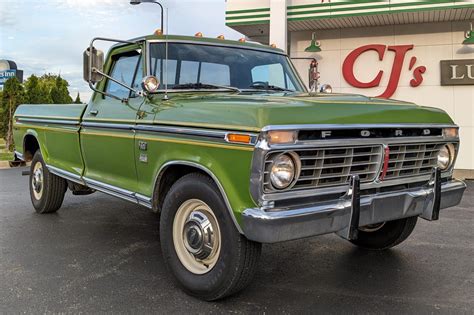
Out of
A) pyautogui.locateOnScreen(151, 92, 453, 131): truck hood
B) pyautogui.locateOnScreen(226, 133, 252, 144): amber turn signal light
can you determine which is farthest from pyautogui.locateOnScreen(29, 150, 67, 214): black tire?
pyautogui.locateOnScreen(226, 133, 252, 144): amber turn signal light

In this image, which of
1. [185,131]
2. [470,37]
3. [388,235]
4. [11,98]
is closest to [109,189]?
[185,131]

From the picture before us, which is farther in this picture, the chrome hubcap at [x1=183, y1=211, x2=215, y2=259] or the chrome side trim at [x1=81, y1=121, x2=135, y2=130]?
the chrome side trim at [x1=81, y1=121, x2=135, y2=130]

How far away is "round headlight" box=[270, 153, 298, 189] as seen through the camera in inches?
103

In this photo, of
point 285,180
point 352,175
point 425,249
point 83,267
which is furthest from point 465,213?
point 83,267

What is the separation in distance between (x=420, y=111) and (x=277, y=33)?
24.2 ft

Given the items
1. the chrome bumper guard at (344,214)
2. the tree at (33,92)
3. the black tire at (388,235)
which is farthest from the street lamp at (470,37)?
the tree at (33,92)

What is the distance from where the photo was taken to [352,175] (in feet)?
9.41

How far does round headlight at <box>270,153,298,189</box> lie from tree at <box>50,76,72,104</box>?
57.3 feet

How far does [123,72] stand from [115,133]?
0.79 meters

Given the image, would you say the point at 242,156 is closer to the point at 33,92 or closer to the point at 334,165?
the point at 334,165

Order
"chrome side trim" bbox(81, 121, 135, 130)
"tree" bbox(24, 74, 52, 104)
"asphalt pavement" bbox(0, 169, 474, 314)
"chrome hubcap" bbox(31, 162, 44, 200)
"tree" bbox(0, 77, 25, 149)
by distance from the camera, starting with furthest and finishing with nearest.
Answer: "tree" bbox(24, 74, 52, 104) < "tree" bbox(0, 77, 25, 149) < "chrome hubcap" bbox(31, 162, 44, 200) < "chrome side trim" bbox(81, 121, 135, 130) < "asphalt pavement" bbox(0, 169, 474, 314)

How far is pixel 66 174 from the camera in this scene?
5047mm

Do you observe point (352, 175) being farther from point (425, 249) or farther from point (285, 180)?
point (425, 249)

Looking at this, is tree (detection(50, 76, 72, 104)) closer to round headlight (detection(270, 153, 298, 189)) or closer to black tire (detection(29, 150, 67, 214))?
black tire (detection(29, 150, 67, 214))
